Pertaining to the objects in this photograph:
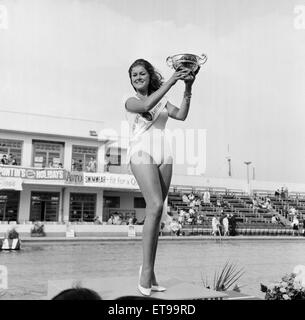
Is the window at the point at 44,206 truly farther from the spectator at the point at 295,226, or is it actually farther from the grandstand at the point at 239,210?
the spectator at the point at 295,226

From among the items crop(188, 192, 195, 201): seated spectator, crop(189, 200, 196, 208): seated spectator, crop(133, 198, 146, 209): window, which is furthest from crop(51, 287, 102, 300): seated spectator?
crop(188, 192, 195, 201): seated spectator

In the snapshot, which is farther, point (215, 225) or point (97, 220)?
point (215, 225)

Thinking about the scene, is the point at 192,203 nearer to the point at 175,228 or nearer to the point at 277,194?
the point at 175,228

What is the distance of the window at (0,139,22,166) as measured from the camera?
24.0m

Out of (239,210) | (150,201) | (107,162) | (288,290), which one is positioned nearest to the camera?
(150,201)

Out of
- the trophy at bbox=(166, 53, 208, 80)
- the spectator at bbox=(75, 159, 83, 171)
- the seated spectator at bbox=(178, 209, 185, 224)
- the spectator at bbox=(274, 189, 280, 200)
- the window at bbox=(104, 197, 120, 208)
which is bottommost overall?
the seated spectator at bbox=(178, 209, 185, 224)

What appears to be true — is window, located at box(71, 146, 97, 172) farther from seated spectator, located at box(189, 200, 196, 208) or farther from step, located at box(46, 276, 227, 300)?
step, located at box(46, 276, 227, 300)

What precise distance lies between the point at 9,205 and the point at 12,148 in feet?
10.7

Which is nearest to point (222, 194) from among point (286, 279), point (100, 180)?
point (100, 180)

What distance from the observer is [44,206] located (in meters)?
24.2

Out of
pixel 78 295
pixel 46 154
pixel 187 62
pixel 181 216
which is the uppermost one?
pixel 46 154

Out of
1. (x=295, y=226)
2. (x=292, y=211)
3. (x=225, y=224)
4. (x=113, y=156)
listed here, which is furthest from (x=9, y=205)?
(x=292, y=211)

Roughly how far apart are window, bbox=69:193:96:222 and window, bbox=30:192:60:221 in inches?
36.6

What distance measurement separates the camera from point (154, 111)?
3.12 m
